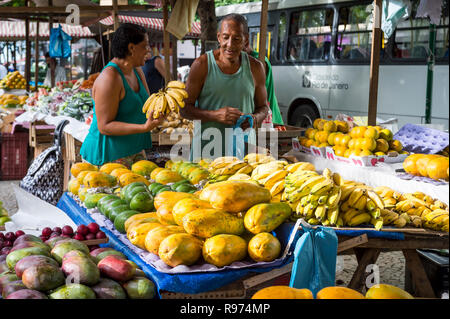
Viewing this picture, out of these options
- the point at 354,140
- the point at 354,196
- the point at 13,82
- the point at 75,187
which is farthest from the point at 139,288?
the point at 13,82

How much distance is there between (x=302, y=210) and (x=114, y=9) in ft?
19.8

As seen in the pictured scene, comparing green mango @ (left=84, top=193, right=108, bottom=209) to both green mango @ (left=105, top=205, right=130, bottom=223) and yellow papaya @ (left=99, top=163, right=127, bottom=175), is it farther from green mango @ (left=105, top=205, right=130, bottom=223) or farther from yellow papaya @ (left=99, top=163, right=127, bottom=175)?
yellow papaya @ (left=99, top=163, right=127, bottom=175)

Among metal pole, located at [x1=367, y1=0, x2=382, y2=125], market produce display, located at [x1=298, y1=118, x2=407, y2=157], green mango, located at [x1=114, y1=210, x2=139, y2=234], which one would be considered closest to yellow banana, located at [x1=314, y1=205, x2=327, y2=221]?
green mango, located at [x1=114, y1=210, x2=139, y2=234]

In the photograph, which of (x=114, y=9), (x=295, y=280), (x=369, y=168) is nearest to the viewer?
(x=295, y=280)

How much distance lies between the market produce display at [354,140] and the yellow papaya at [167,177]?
2059 mm

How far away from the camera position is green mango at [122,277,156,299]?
2016 millimetres

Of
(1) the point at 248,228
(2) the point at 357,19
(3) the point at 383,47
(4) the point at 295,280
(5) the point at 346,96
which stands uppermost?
(2) the point at 357,19

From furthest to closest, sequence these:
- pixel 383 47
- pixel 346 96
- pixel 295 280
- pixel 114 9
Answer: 1. pixel 346 96
2. pixel 383 47
3. pixel 114 9
4. pixel 295 280

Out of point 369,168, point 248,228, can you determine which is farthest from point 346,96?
point 248,228

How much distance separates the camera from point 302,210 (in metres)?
2.48

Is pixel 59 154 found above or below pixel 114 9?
below

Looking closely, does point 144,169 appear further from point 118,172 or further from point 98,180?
point 98,180

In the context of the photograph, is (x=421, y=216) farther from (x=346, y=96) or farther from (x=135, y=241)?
(x=346, y=96)

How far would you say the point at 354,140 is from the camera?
4.87 m
